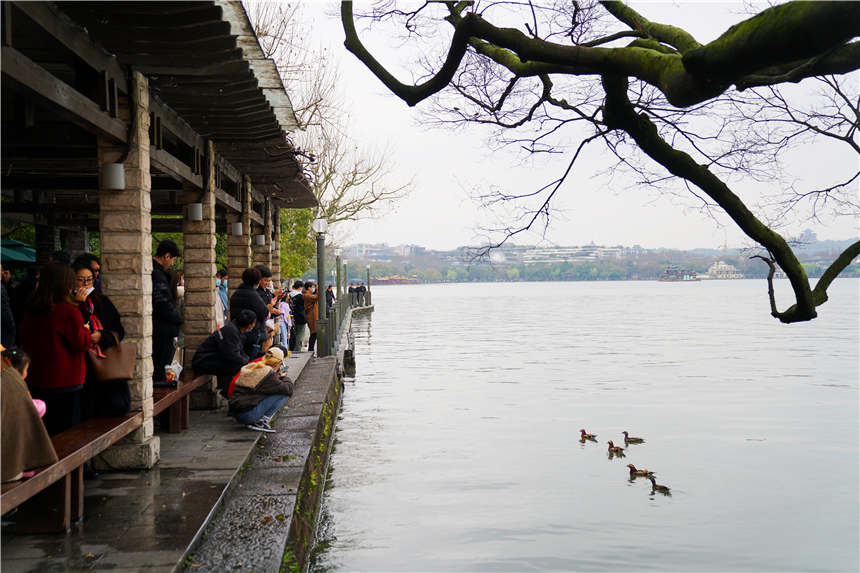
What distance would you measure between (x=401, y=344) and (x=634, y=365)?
9605 millimetres

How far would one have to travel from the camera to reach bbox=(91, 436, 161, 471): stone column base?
5.66 m

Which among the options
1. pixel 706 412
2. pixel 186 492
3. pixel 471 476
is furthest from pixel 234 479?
pixel 706 412

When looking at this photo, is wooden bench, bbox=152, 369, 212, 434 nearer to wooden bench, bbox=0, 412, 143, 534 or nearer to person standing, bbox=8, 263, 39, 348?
wooden bench, bbox=0, 412, 143, 534

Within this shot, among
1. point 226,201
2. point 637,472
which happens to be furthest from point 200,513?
point 637,472

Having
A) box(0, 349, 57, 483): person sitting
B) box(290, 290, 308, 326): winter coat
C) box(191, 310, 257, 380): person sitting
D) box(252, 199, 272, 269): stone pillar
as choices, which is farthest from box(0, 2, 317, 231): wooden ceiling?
box(290, 290, 308, 326): winter coat

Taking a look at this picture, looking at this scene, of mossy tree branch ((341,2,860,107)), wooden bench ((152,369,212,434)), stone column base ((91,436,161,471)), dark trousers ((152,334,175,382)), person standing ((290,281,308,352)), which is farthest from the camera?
person standing ((290,281,308,352))

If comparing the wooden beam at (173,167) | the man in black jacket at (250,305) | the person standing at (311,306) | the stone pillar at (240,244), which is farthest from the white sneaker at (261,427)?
the person standing at (311,306)

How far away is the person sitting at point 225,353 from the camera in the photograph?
7645 millimetres

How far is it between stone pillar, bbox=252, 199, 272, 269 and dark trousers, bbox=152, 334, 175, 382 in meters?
9.03

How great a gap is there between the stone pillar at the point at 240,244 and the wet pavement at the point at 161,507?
19.6ft

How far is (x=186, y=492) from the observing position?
5109 mm

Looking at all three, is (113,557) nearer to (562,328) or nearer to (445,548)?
(445,548)

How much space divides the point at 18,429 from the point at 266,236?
42.2 feet

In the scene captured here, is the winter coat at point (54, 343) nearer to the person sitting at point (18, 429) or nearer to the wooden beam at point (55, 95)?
the person sitting at point (18, 429)
